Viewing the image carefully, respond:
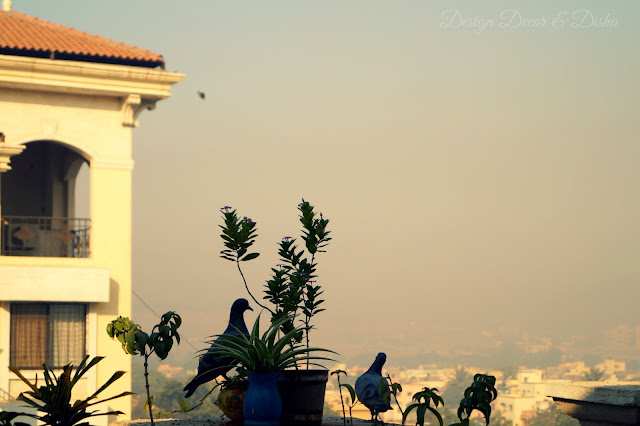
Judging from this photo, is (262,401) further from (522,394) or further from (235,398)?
(522,394)

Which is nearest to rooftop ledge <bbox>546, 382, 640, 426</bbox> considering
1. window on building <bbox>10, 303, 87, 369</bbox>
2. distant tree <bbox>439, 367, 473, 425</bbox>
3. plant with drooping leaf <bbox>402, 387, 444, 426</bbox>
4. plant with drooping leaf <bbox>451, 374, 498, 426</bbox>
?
plant with drooping leaf <bbox>451, 374, 498, 426</bbox>

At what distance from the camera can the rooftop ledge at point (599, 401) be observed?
7027 millimetres

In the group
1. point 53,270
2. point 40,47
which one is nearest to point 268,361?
point 53,270

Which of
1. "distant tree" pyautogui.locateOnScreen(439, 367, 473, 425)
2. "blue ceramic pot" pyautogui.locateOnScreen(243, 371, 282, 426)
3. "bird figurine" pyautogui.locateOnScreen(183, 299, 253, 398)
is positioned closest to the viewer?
"blue ceramic pot" pyautogui.locateOnScreen(243, 371, 282, 426)

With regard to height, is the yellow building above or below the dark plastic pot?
above

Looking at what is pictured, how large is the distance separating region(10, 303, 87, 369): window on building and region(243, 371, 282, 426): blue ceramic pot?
18.6m

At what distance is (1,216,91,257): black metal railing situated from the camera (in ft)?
89.9

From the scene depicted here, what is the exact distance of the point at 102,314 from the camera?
26891 millimetres

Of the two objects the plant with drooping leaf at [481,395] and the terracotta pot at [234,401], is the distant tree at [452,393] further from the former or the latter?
the plant with drooping leaf at [481,395]

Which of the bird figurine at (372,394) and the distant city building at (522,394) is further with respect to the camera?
the distant city building at (522,394)

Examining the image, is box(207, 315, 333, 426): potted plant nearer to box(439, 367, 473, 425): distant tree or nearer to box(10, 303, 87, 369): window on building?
box(10, 303, 87, 369): window on building

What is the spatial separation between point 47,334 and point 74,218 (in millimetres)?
3554

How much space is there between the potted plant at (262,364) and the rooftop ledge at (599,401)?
93.0 inches

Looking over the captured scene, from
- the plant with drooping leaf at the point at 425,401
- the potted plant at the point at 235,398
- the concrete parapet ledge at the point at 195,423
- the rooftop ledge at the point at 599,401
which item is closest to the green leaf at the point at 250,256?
the potted plant at the point at 235,398
